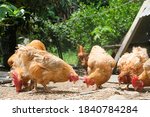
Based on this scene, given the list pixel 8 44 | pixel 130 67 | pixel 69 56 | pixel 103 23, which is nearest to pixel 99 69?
pixel 130 67

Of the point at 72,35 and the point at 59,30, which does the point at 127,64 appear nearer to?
the point at 72,35

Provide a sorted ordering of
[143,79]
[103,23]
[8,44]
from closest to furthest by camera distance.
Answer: [143,79] < [103,23] < [8,44]

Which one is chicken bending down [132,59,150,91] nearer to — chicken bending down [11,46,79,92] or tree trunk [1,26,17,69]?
chicken bending down [11,46,79,92]

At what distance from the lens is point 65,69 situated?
5.73 meters

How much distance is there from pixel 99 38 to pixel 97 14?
2.80 feet

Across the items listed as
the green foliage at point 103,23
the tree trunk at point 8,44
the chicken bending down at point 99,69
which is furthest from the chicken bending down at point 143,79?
the tree trunk at point 8,44

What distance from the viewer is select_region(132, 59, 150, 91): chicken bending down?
228 inches

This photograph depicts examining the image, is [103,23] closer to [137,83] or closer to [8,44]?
[8,44]

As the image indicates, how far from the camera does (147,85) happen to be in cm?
Result: 593

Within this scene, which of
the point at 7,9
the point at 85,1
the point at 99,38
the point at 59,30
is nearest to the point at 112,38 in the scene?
the point at 99,38

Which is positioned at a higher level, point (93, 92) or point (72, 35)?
point (72, 35)

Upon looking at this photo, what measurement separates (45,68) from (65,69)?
262 mm

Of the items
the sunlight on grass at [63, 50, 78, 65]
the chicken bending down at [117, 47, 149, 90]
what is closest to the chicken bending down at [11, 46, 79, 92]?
the chicken bending down at [117, 47, 149, 90]

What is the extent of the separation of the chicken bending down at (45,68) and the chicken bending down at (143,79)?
30.6 inches
